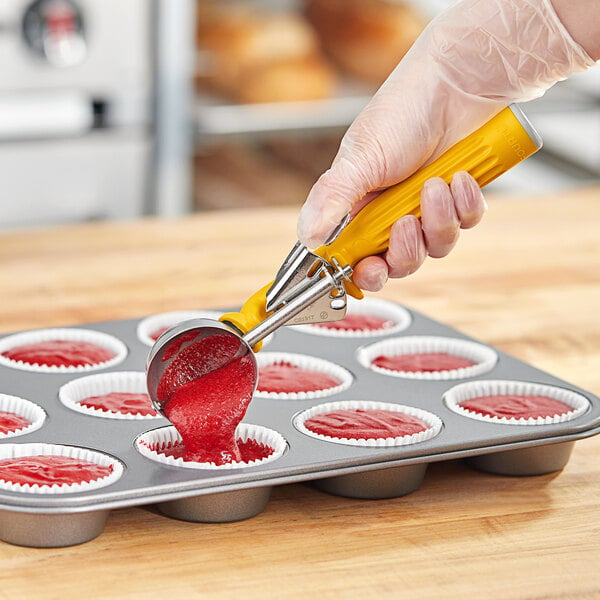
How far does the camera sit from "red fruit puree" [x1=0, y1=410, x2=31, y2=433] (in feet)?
4.64

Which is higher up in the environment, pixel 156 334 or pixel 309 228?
pixel 309 228

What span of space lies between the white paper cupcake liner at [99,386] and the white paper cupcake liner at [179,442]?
54mm

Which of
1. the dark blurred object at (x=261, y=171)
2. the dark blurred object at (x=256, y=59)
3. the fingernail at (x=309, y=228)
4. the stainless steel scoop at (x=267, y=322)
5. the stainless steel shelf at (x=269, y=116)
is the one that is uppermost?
the dark blurred object at (x=256, y=59)

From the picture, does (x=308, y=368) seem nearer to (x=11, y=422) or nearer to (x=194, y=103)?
(x=11, y=422)

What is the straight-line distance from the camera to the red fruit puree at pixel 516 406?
1.54 m

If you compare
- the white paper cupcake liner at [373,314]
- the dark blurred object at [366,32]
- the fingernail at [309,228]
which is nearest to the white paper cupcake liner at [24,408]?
the fingernail at [309,228]

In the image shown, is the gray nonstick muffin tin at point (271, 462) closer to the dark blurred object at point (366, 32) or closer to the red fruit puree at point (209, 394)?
the red fruit puree at point (209, 394)

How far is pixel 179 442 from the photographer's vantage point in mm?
1443

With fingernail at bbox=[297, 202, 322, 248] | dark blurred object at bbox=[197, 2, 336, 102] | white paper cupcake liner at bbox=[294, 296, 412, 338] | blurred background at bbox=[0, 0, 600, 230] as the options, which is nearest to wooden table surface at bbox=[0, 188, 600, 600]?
white paper cupcake liner at bbox=[294, 296, 412, 338]

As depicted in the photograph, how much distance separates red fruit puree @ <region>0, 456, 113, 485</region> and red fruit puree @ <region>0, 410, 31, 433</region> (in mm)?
76

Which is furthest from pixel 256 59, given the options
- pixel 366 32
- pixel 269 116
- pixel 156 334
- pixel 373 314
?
pixel 156 334

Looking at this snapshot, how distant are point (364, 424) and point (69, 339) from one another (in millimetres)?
549

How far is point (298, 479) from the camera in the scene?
1.30 meters

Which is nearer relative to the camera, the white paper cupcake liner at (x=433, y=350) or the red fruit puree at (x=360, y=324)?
the white paper cupcake liner at (x=433, y=350)
